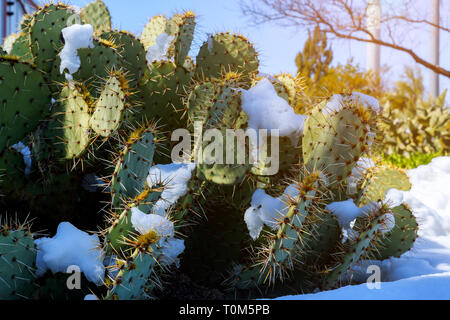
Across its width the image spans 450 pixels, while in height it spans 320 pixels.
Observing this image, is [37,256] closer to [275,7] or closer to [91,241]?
[91,241]

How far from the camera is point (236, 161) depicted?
2.16 m

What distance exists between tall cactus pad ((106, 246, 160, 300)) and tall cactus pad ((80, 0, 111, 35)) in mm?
2500

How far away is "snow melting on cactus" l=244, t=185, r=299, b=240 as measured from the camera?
2.26 meters

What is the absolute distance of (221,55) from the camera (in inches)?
115

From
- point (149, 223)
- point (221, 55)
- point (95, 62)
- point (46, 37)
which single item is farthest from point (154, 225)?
point (46, 37)

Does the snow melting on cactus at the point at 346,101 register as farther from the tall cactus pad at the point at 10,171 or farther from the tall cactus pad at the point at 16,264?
the tall cactus pad at the point at 10,171

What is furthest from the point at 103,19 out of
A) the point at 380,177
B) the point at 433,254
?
the point at 433,254

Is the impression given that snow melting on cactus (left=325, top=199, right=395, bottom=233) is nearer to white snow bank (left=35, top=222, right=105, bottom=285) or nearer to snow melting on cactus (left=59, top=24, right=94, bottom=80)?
white snow bank (left=35, top=222, right=105, bottom=285)

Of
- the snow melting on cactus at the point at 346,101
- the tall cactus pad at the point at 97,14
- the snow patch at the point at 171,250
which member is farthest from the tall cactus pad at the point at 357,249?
the tall cactus pad at the point at 97,14

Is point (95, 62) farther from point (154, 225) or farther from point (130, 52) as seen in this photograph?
point (154, 225)

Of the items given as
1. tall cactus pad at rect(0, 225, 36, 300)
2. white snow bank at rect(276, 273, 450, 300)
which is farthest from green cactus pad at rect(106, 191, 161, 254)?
white snow bank at rect(276, 273, 450, 300)

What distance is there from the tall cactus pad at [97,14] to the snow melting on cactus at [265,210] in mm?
2205

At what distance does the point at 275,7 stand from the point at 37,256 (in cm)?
1084
